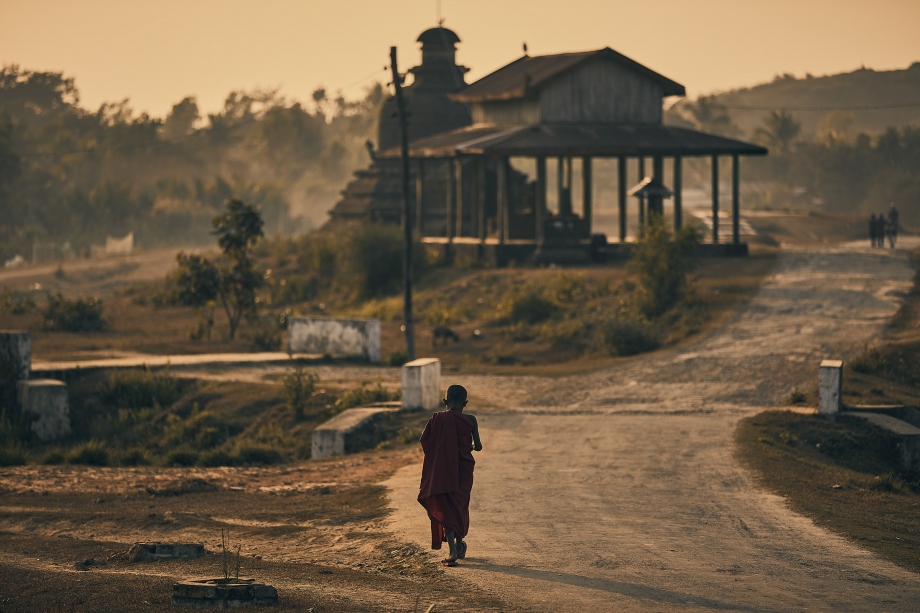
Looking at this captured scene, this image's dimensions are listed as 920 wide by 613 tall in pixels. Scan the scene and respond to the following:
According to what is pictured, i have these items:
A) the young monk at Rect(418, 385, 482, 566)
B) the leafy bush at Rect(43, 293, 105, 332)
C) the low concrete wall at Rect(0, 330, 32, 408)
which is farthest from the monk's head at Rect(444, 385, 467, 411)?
the leafy bush at Rect(43, 293, 105, 332)

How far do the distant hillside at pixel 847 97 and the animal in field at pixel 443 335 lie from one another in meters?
99.2

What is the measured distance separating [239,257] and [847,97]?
378ft

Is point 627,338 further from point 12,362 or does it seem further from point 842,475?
point 12,362

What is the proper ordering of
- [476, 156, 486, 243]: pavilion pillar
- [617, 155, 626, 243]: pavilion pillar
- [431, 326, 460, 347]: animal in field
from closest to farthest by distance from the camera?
Result: [431, 326, 460, 347]: animal in field < [476, 156, 486, 243]: pavilion pillar < [617, 155, 626, 243]: pavilion pillar

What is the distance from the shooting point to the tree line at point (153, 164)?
77188 millimetres

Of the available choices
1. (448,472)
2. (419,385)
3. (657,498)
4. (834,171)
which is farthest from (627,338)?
(834,171)

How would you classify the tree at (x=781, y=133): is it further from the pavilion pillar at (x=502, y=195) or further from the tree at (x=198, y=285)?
the tree at (x=198, y=285)

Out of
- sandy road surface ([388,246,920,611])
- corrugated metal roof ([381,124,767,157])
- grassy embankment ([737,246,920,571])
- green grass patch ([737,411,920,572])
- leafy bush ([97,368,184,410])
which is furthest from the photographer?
corrugated metal roof ([381,124,767,157])

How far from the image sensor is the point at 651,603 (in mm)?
9547

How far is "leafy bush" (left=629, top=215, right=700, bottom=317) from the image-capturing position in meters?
28.5

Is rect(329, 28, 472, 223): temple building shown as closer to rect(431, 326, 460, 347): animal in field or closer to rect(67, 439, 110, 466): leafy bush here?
rect(431, 326, 460, 347): animal in field

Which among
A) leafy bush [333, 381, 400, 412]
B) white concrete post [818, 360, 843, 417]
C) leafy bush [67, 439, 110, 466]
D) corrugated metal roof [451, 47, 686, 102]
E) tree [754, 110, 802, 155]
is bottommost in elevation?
leafy bush [67, 439, 110, 466]

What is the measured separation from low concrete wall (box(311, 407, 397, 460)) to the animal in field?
9.74 metres

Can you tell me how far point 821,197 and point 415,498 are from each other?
7418 cm
